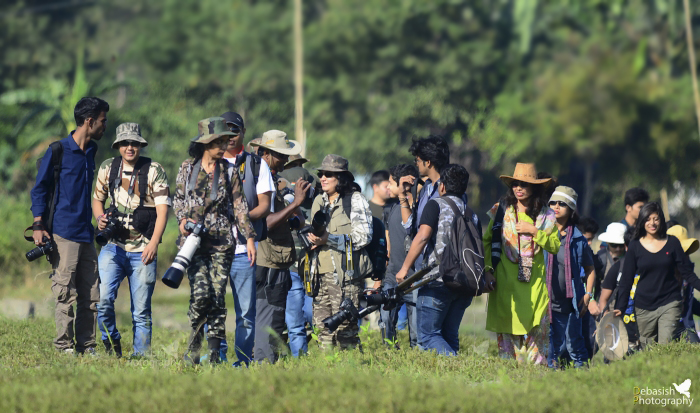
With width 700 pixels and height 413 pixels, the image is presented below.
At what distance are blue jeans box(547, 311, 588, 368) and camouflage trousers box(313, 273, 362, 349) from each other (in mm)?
1780

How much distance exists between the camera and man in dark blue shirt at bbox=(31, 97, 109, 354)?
729 centimetres

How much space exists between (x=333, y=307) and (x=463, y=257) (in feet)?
4.58

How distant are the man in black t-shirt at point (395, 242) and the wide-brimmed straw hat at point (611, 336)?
70.3 inches

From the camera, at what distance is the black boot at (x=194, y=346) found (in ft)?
21.9

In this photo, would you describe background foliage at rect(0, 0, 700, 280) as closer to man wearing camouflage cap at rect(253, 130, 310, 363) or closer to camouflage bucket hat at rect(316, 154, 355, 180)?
camouflage bucket hat at rect(316, 154, 355, 180)

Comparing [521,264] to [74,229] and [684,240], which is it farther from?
[74,229]

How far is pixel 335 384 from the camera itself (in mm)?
5645

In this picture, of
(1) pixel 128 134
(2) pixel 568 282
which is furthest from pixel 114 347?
(2) pixel 568 282

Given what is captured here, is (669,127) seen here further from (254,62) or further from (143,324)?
(143,324)

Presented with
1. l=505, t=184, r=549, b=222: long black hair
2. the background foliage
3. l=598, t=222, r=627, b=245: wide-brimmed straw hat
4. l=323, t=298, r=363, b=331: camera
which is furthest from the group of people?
the background foliage

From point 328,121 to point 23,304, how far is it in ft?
70.0

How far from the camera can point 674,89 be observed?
28.0 m

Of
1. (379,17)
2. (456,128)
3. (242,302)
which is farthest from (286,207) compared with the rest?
(379,17)

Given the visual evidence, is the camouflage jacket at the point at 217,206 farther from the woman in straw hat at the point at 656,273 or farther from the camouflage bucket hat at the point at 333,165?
the woman in straw hat at the point at 656,273
